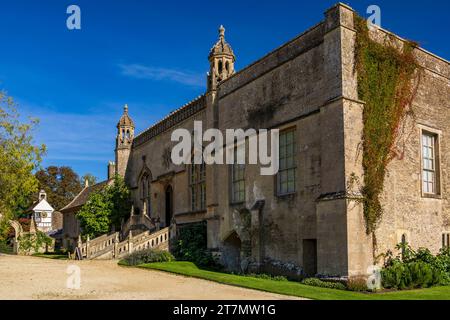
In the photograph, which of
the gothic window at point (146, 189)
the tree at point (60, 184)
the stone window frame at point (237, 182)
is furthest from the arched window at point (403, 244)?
the tree at point (60, 184)

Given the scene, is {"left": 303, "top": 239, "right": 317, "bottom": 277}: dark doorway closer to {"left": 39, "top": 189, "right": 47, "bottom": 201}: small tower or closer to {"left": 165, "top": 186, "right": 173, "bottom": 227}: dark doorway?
{"left": 165, "top": 186, "right": 173, "bottom": 227}: dark doorway

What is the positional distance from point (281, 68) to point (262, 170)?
3912mm

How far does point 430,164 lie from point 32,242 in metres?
36.4

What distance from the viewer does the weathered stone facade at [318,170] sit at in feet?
47.0

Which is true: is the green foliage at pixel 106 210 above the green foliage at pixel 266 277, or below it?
above

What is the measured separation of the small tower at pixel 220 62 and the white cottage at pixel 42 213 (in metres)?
51.0

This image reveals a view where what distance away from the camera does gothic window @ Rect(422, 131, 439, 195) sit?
56.2ft

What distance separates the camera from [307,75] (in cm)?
1619

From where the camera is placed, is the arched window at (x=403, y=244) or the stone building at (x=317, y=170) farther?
the arched window at (x=403, y=244)

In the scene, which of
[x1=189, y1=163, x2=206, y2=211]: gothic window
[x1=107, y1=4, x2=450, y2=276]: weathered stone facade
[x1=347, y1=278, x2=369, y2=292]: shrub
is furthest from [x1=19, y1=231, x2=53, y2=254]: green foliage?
[x1=347, y1=278, x2=369, y2=292]: shrub

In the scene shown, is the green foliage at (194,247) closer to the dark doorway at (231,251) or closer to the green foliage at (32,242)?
the dark doorway at (231,251)

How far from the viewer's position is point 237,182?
2014 centimetres
